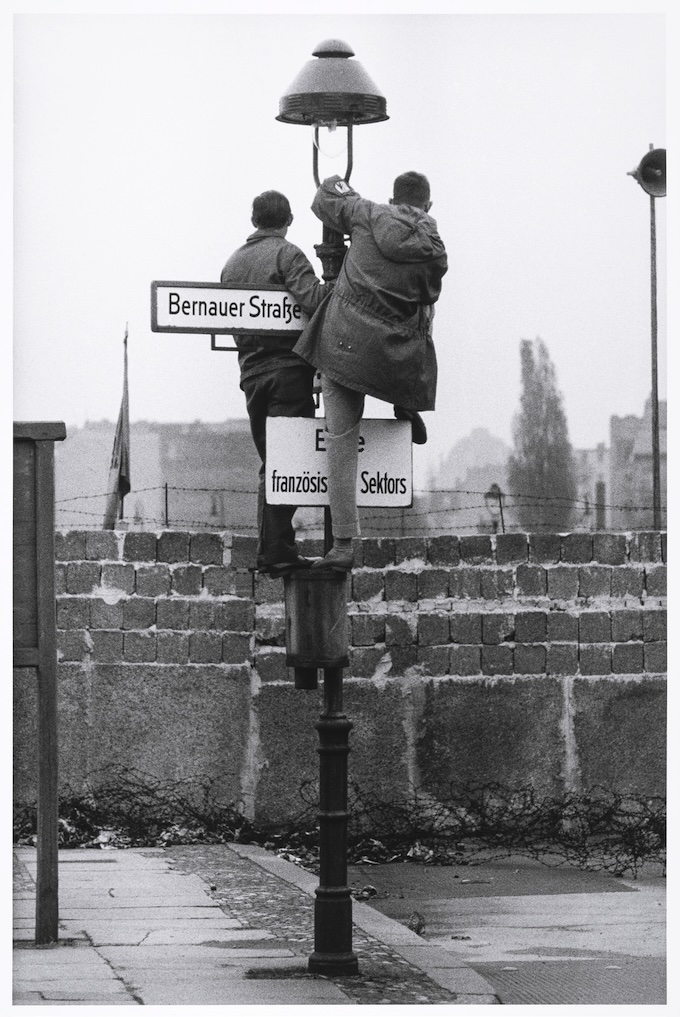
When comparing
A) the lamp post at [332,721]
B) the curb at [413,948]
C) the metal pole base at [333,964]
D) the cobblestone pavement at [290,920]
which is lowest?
the curb at [413,948]

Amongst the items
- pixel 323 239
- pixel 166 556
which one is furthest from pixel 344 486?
pixel 166 556

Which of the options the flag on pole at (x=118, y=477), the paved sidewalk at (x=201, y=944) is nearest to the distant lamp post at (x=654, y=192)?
the flag on pole at (x=118, y=477)

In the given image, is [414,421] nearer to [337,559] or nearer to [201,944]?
[337,559]

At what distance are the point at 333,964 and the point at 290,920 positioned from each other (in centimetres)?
95

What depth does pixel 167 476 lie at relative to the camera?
473 inches

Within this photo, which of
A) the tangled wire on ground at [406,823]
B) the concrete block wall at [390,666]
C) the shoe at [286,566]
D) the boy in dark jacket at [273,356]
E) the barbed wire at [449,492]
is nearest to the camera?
the boy in dark jacket at [273,356]

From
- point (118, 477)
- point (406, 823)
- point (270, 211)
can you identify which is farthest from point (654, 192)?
point (406, 823)

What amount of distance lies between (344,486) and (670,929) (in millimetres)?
1733

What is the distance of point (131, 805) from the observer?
7.98 metres

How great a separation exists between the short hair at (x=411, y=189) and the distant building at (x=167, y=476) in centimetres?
256

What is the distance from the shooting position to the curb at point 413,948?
5.42m

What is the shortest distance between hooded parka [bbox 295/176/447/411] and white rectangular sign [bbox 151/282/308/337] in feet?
0.41

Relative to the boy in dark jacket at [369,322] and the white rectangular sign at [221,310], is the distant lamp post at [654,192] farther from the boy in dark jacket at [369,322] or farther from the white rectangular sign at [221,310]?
the white rectangular sign at [221,310]

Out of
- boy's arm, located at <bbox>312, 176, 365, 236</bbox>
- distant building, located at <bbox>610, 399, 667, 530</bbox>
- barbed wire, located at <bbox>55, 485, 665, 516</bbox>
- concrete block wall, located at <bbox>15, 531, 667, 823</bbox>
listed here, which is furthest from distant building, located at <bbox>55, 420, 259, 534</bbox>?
boy's arm, located at <bbox>312, 176, 365, 236</bbox>
